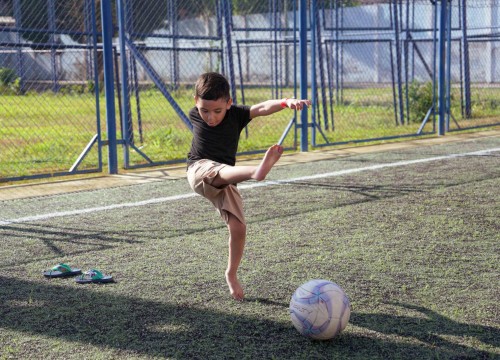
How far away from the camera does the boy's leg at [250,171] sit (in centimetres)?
353

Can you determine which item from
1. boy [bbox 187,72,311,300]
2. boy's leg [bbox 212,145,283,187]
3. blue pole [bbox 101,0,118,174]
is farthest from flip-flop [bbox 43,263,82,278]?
blue pole [bbox 101,0,118,174]

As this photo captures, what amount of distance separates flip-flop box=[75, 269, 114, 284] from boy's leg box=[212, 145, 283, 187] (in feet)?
3.14

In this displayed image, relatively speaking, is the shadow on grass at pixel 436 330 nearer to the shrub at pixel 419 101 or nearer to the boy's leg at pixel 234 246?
the boy's leg at pixel 234 246

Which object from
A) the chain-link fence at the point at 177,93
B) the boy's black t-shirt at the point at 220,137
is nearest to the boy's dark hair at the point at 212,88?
the boy's black t-shirt at the point at 220,137

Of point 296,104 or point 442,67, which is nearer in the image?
point 296,104

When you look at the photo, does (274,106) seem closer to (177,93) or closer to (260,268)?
(260,268)

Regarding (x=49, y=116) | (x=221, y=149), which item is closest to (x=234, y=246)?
(x=221, y=149)

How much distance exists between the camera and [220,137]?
4.30m

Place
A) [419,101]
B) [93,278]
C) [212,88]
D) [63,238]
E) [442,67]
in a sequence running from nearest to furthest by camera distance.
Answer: [212,88], [93,278], [63,238], [442,67], [419,101]

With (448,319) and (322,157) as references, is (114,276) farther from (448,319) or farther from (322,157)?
(322,157)

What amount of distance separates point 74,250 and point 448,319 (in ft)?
9.12

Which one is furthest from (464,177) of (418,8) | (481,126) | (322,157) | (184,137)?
(418,8)

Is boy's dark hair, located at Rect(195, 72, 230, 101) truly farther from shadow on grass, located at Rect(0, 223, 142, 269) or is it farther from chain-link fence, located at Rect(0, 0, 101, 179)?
chain-link fence, located at Rect(0, 0, 101, 179)

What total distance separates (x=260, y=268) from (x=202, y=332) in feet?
4.08
